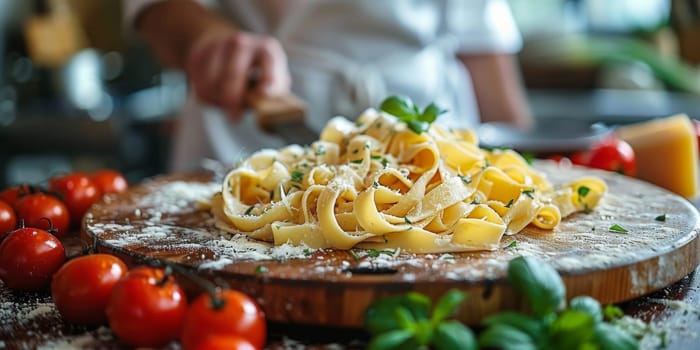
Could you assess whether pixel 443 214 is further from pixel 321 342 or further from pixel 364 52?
pixel 364 52

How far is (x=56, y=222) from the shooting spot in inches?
65.7

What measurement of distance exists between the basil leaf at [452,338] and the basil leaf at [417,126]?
647 mm

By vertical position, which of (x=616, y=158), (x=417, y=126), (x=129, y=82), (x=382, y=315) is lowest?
(x=129, y=82)

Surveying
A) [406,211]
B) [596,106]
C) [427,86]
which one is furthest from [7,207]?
[596,106]

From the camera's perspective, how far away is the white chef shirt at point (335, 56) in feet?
8.75

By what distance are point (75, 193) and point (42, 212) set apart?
0.16m

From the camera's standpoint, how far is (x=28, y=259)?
4.43 ft

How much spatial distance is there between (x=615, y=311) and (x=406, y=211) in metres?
0.41

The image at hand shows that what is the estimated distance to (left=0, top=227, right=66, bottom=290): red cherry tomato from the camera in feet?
4.44

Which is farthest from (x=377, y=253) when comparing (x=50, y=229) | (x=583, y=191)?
(x=50, y=229)

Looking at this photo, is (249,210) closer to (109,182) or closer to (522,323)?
(109,182)

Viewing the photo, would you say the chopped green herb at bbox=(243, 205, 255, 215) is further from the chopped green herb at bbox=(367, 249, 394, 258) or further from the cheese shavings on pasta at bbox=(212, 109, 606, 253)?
the chopped green herb at bbox=(367, 249, 394, 258)

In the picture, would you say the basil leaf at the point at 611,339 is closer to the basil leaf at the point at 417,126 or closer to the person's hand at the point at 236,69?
the basil leaf at the point at 417,126

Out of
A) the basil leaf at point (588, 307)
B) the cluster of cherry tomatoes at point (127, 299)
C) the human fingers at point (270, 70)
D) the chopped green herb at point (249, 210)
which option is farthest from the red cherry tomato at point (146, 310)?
the human fingers at point (270, 70)
